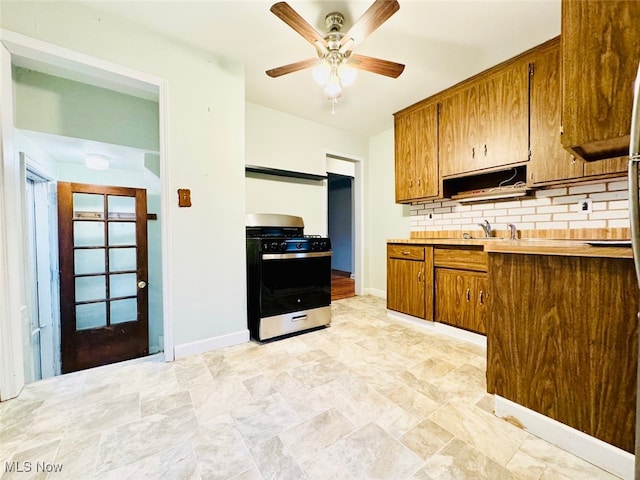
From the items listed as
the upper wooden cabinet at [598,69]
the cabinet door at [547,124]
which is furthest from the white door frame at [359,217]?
the upper wooden cabinet at [598,69]

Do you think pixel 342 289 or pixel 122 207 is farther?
pixel 342 289

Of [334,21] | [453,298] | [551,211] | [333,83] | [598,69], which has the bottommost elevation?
[453,298]

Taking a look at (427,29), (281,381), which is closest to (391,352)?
(281,381)

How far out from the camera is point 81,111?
2.17m

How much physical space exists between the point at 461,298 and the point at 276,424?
189 cm

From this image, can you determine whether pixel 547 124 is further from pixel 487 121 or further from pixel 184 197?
pixel 184 197

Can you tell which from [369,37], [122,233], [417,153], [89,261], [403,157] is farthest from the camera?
[403,157]

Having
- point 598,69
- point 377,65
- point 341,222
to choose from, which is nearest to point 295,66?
point 377,65

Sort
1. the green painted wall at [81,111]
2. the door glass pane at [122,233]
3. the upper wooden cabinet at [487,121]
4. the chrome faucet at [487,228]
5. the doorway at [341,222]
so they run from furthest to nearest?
1. the doorway at [341,222]
2. the door glass pane at [122,233]
3. the chrome faucet at [487,228]
4. the upper wooden cabinet at [487,121]
5. the green painted wall at [81,111]

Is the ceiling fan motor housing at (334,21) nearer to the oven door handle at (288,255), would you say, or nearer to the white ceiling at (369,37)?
the white ceiling at (369,37)

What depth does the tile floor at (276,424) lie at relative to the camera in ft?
3.41

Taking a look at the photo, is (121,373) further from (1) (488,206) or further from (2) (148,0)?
(1) (488,206)

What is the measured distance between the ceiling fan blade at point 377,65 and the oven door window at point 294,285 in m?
1.65

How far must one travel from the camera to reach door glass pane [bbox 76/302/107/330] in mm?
2699
